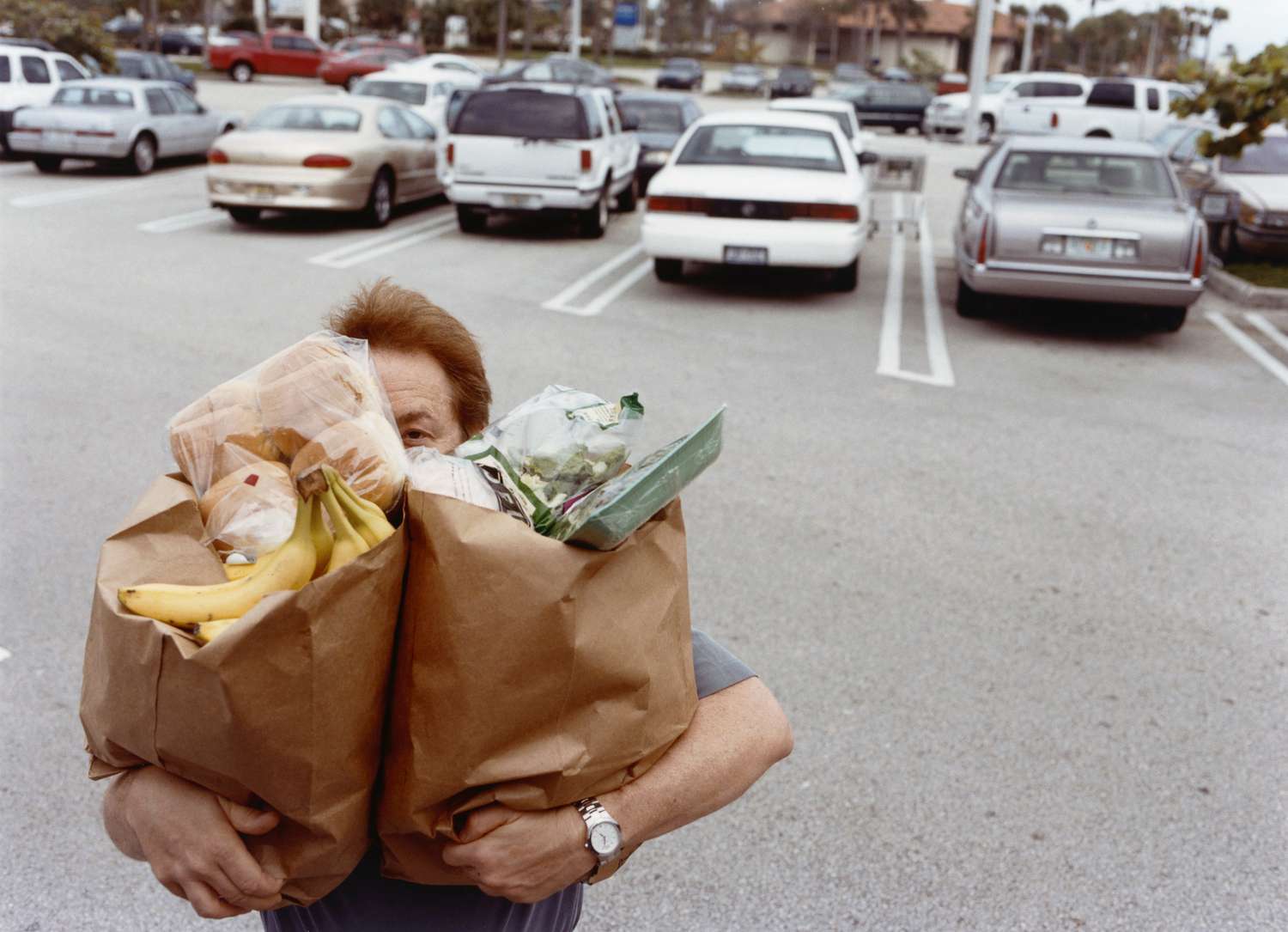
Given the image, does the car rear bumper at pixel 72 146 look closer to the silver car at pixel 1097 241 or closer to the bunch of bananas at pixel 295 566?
the silver car at pixel 1097 241

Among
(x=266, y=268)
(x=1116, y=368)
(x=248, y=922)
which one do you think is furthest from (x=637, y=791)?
(x=266, y=268)

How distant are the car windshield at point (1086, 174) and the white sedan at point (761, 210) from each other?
55.8 inches

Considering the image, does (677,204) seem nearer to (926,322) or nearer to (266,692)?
(926,322)

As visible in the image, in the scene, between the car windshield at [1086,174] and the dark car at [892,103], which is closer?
the car windshield at [1086,174]

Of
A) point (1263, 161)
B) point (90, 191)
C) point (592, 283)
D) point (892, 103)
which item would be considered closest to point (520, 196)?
point (592, 283)

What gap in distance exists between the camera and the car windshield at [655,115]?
19.5m

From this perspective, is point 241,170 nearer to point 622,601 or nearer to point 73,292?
point 73,292

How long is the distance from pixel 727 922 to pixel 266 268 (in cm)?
997

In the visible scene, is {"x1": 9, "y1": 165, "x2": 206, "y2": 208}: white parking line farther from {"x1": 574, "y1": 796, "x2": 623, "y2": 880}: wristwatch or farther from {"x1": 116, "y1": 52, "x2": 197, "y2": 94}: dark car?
{"x1": 574, "y1": 796, "x2": 623, "y2": 880}: wristwatch

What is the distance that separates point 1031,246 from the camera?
9.91m

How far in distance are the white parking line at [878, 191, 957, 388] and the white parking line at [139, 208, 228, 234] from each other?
26.1 ft

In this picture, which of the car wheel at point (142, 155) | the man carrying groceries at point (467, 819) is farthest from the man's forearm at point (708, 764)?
the car wheel at point (142, 155)

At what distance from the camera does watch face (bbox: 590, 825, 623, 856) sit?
1445mm

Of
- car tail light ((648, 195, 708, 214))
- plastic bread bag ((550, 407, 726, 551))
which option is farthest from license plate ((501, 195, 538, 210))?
plastic bread bag ((550, 407, 726, 551))
